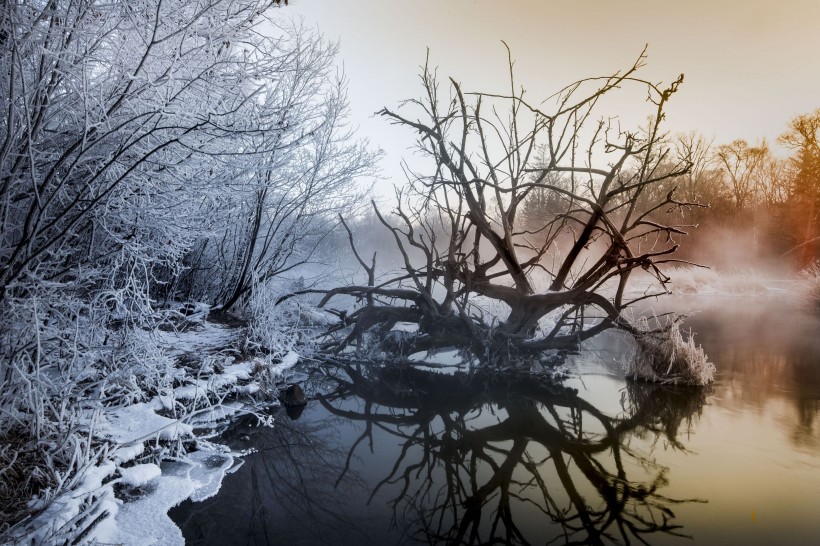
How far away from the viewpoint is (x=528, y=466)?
3.78 metres

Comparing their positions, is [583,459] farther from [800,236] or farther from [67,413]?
[800,236]

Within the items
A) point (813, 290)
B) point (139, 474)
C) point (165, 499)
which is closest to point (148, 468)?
point (139, 474)

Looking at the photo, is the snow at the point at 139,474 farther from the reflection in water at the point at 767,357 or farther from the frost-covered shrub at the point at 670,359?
the frost-covered shrub at the point at 670,359

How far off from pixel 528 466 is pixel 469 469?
19.0 inches

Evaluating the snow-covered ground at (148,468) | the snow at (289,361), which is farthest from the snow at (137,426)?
the snow at (289,361)

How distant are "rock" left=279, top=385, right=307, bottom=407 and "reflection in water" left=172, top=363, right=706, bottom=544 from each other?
301 mm

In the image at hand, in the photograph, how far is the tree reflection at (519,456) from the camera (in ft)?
9.58

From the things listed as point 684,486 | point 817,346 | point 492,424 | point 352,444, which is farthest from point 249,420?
point 817,346

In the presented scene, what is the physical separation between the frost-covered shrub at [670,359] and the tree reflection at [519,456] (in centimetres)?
27

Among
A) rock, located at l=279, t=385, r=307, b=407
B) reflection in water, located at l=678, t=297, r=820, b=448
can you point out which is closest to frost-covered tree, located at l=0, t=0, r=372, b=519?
rock, located at l=279, t=385, r=307, b=407

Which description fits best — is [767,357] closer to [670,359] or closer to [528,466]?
[670,359]

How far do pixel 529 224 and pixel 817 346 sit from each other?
815 inches

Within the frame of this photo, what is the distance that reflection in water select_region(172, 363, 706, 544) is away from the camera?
287 centimetres

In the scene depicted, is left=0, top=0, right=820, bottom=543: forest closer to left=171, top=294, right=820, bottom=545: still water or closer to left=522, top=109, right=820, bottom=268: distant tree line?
left=171, top=294, right=820, bottom=545: still water
